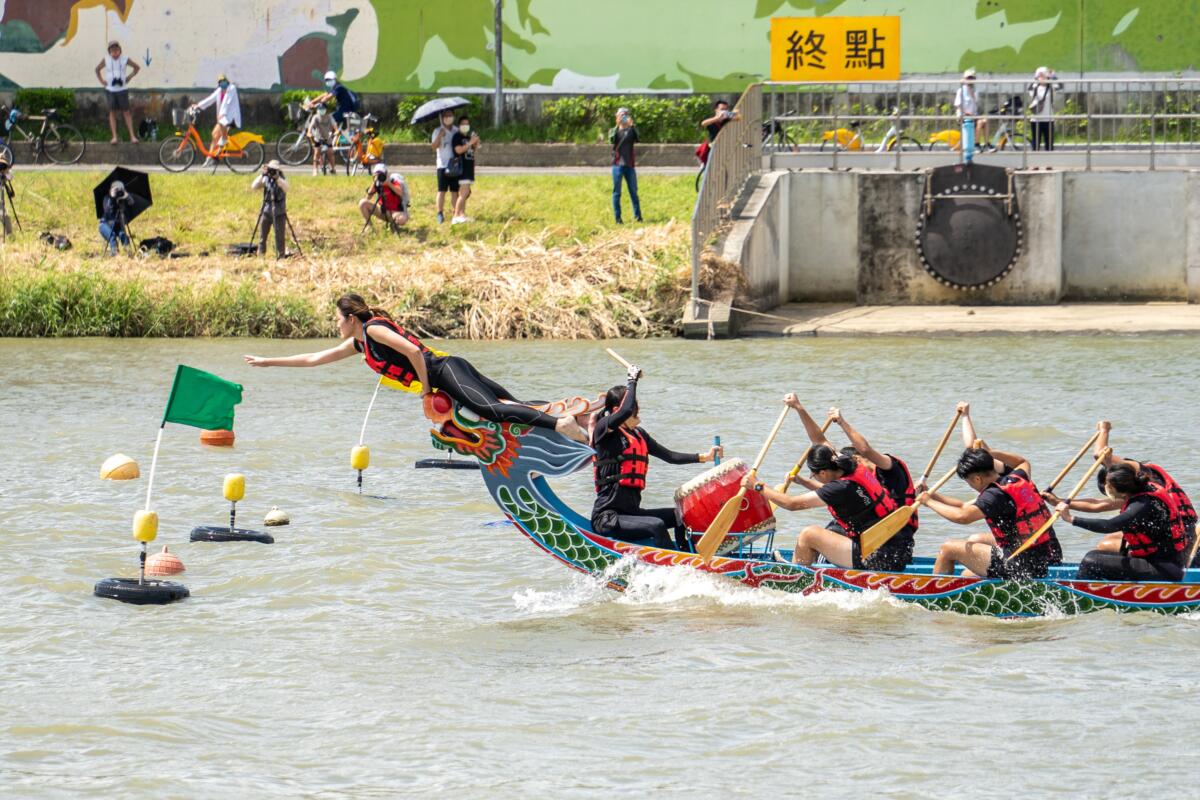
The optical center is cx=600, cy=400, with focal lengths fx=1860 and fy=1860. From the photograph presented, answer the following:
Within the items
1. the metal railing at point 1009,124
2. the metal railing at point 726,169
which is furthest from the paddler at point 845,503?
the metal railing at point 1009,124

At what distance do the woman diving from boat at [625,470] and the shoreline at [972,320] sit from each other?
12.6 meters

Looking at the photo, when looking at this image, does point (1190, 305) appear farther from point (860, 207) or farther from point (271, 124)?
point (271, 124)

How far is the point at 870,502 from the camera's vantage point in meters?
11.2

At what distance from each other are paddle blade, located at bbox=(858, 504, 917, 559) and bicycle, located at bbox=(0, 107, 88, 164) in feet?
82.9

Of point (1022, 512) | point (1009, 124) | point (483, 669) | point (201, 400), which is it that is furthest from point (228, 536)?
point (1009, 124)

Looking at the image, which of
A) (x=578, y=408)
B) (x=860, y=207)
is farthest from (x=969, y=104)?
(x=578, y=408)

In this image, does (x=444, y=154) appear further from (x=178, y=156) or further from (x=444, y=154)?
(x=178, y=156)

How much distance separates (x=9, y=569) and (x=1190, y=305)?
17753mm

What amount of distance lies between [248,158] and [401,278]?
8276 millimetres

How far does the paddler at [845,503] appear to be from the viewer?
11.1 m

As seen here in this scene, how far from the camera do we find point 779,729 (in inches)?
380

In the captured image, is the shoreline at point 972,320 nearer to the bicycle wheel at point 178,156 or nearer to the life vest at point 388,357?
the life vest at point 388,357

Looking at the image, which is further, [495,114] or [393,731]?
[495,114]

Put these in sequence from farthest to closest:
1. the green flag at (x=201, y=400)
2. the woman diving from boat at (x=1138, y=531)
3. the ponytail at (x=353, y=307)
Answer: the ponytail at (x=353, y=307), the green flag at (x=201, y=400), the woman diving from boat at (x=1138, y=531)
